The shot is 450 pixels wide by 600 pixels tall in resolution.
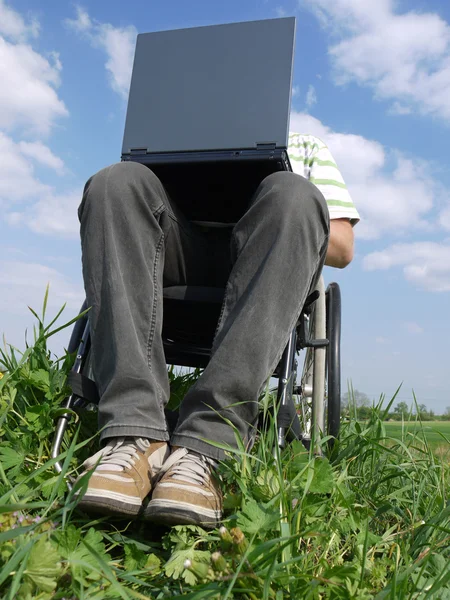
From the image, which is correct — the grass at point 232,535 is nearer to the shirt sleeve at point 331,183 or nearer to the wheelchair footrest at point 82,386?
the wheelchair footrest at point 82,386

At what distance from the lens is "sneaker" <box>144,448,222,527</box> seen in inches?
38.0

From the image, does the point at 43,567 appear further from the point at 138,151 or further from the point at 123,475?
the point at 138,151

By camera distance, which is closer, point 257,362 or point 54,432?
point 257,362

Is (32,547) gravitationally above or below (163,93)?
below

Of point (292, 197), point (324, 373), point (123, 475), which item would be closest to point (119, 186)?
A: point (292, 197)

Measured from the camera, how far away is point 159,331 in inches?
51.4

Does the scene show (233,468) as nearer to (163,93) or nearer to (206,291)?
(206,291)

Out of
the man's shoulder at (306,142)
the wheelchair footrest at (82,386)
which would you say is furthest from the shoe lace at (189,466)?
the man's shoulder at (306,142)

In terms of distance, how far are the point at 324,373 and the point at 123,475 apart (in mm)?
961

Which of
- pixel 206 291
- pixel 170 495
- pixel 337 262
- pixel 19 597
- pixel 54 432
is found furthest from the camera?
pixel 337 262

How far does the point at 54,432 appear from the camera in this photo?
1.35 meters

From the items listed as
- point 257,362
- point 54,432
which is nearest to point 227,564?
point 257,362

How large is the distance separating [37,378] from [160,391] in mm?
336

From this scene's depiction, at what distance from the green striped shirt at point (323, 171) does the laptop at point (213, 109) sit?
0.32 m
